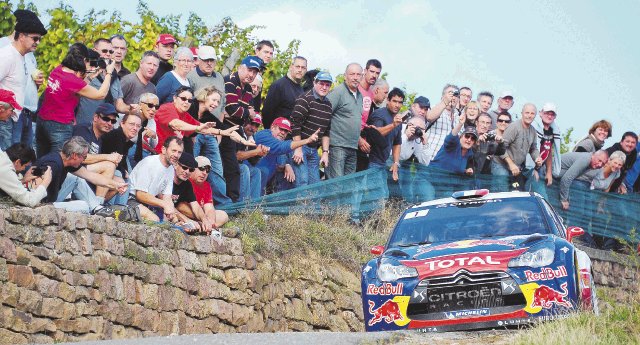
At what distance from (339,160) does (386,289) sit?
7.22 meters

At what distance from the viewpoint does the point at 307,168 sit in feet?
67.4

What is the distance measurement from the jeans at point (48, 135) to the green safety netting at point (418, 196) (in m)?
3.52

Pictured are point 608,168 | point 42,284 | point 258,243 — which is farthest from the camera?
point 608,168

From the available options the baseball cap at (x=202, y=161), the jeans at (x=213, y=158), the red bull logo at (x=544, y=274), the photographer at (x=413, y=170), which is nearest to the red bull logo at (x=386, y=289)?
the red bull logo at (x=544, y=274)

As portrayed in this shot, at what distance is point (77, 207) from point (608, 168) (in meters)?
14.1

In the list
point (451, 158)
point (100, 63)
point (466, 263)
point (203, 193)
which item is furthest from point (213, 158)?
point (451, 158)

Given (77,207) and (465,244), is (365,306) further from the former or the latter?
(77,207)

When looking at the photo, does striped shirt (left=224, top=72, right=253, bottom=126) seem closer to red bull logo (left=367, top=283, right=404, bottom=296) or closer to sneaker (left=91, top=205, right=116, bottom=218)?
sneaker (left=91, top=205, right=116, bottom=218)

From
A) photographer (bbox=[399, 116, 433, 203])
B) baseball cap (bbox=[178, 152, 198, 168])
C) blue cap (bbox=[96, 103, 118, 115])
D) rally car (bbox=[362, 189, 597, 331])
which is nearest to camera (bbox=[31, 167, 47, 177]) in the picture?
blue cap (bbox=[96, 103, 118, 115])

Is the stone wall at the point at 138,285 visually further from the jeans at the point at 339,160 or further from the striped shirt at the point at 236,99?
the striped shirt at the point at 236,99

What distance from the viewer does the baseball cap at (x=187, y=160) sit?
1663cm

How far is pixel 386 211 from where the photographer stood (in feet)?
72.3

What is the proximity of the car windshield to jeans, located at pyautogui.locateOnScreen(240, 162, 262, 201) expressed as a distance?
410 cm

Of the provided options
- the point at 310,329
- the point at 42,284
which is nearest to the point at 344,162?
the point at 310,329
